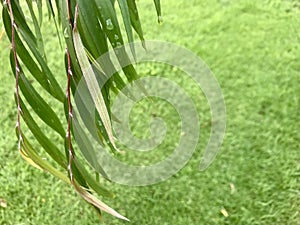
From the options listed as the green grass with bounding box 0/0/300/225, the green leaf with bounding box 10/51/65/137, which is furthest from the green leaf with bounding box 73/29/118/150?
the green grass with bounding box 0/0/300/225

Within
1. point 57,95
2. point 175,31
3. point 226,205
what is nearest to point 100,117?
point 57,95

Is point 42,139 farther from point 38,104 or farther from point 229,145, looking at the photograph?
point 229,145

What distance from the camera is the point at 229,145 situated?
7.63 ft

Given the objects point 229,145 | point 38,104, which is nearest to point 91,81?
point 38,104

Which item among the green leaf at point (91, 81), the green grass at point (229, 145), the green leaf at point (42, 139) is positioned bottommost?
the green grass at point (229, 145)

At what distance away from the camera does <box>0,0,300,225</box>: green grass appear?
2107 millimetres

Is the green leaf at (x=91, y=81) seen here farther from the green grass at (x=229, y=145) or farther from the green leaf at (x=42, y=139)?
the green grass at (x=229, y=145)

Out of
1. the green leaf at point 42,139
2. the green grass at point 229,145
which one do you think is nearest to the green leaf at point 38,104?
the green leaf at point 42,139

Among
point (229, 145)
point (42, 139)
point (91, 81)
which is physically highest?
point (91, 81)

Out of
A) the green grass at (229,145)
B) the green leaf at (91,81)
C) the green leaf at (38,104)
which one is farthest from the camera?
the green grass at (229,145)

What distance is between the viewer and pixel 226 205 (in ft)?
6.93

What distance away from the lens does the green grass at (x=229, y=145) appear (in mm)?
2107

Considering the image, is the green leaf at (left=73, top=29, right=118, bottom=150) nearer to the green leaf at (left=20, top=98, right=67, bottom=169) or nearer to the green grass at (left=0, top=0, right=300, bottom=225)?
the green leaf at (left=20, top=98, right=67, bottom=169)

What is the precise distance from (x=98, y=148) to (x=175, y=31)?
100cm
